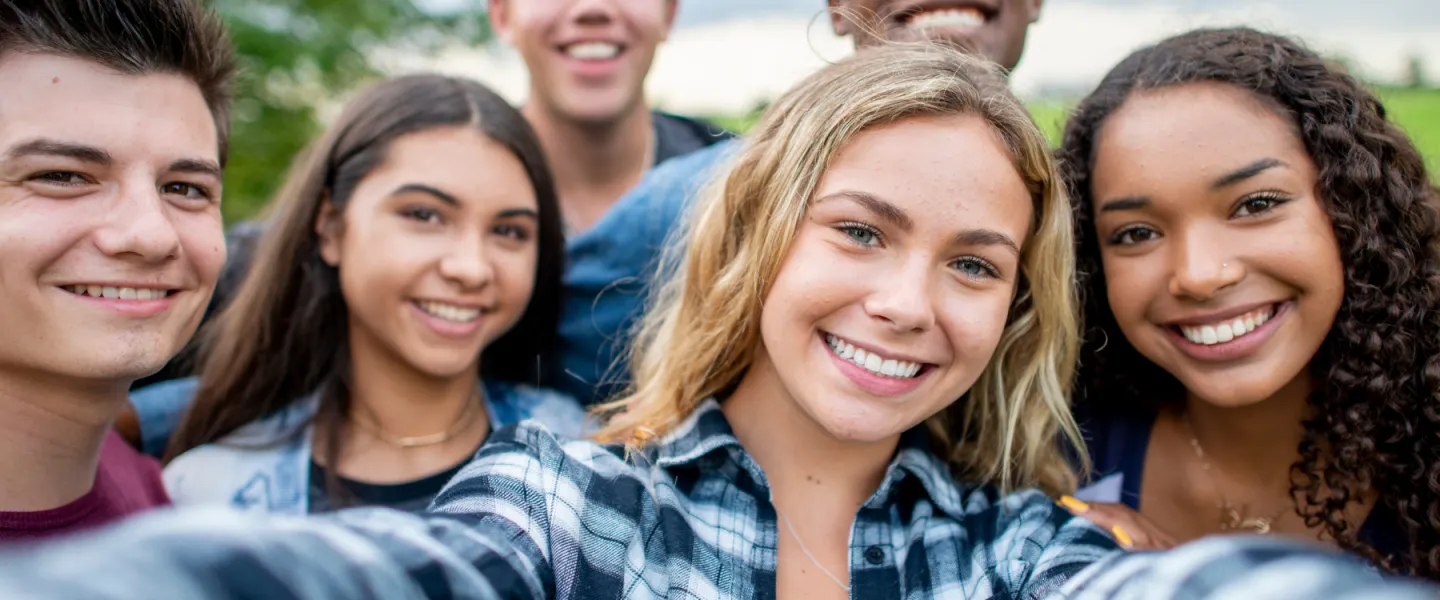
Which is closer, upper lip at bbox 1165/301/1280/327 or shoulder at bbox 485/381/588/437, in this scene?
upper lip at bbox 1165/301/1280/327

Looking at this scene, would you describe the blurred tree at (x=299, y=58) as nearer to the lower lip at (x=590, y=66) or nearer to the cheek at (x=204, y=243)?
the lower lip at (x=590, y=66)

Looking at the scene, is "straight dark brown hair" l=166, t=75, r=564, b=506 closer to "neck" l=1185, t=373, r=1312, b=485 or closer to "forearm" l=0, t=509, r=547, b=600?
"forearm" l=0, t=509, r=547, b=600

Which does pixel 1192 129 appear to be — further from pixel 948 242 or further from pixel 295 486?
pixel 295 486

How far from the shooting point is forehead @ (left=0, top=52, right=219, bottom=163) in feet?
6.07

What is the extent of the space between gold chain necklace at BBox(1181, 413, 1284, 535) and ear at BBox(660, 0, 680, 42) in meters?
2.30

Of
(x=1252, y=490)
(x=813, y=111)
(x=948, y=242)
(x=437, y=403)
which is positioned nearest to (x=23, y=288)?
(x=437, y=403)

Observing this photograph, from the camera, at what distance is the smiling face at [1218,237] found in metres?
2.18

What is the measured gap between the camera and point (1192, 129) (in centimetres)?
221

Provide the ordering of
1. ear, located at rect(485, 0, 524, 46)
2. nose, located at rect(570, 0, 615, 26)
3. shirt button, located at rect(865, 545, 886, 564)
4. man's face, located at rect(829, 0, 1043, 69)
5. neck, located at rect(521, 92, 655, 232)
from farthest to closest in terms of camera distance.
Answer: ear, located at rect(485, 0, 524, 46)
neck, located at rect(521, 92, 655, 232)
nose, located at rect(570, 0, 615, 26)
man's face, located at rect(829, 0, 1043, 69)
shirt button, located at rect(865, 545, 886, 564)

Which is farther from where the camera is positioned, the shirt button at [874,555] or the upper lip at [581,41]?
the upper lip at [581,41]

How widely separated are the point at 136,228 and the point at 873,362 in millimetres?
1343

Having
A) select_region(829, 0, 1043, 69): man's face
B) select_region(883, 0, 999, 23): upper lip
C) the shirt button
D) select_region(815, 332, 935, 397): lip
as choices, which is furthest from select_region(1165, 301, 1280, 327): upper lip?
select_region(883, 0, 999, 23): upper lip

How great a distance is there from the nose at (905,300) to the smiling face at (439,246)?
3.94 ft

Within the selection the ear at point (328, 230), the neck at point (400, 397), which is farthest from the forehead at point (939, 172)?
the ear at point (328, 230)
